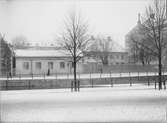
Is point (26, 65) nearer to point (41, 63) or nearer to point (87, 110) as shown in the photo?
point (41, 63)

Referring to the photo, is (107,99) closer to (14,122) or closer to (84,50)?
(14,122)

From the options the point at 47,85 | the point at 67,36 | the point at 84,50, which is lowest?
the point at 47,85

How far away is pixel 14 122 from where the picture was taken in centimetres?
545

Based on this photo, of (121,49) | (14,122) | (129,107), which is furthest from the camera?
(121,49)

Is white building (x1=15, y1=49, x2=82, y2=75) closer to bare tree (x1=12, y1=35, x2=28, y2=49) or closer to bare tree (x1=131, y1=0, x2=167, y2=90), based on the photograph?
bare tree (x1=12, y1=35, x2=28, y2=49)

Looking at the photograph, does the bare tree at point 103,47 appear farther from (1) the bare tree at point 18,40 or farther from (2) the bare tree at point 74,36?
(2) the bare tree at point 74,36

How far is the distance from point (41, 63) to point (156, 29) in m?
16.5

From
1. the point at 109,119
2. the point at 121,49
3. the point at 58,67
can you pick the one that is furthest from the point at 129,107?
the point at 121,49

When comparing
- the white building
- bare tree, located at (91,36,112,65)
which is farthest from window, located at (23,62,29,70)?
bare tree, located at (91,36,112,65)

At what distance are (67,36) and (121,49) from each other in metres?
34.4

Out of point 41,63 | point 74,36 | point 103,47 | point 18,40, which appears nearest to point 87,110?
point 74,36

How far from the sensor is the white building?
77.4ft

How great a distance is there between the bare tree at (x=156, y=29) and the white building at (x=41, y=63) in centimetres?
1344

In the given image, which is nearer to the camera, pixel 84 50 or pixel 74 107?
pixel 74 107
